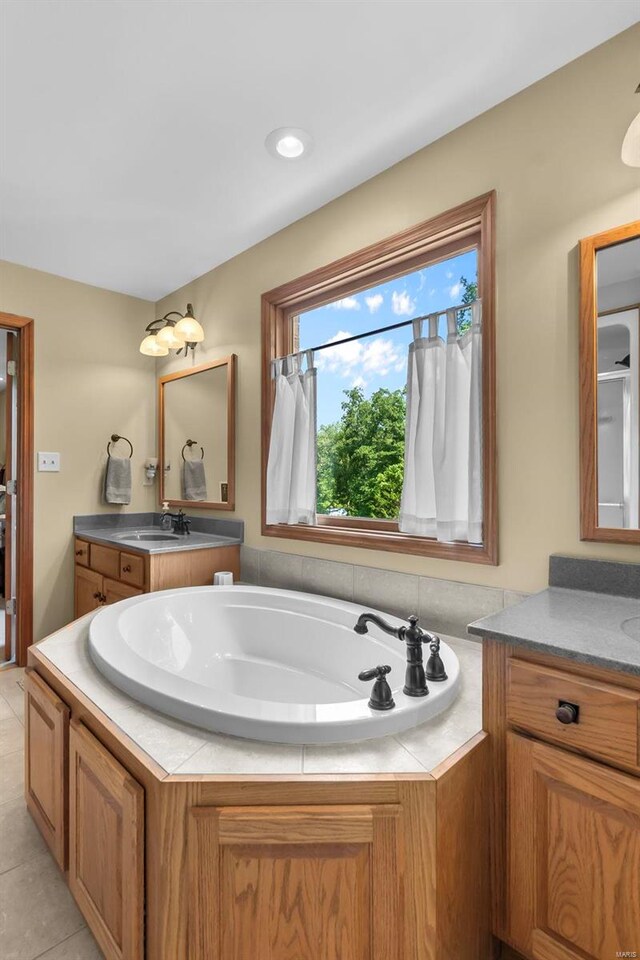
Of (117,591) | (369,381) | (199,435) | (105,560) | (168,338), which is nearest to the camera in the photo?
(369,381)

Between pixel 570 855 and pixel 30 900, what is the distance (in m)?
1.44

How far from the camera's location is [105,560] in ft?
9.34

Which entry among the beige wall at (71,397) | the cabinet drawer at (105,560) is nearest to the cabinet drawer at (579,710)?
the cabinet drawer at (105,560)

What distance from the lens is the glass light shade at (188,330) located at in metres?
2.97

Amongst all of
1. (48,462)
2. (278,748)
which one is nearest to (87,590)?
(48,462)

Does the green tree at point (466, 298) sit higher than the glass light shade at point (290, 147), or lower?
lower

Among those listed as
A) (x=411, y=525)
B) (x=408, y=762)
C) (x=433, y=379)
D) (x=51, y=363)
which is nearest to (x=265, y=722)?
(x=408, y=762)

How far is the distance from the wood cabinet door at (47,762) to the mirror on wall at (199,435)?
5.00ft

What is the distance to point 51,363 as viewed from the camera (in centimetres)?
316

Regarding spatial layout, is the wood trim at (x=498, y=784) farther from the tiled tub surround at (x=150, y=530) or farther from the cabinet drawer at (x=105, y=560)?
the cabinet drawer at (x=105, y=560)

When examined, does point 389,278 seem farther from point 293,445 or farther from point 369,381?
point 293,445

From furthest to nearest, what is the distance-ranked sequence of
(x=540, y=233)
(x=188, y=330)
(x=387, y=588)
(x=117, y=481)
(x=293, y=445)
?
(x=117, y=481) < (x=188, y=330) < (x=293, y=445) < (x=387, y=588) < (x=540, y=233)

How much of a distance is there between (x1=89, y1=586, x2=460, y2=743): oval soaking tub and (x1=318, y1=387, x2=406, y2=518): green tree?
49cm

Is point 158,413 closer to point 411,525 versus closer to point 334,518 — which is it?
point 334,518
